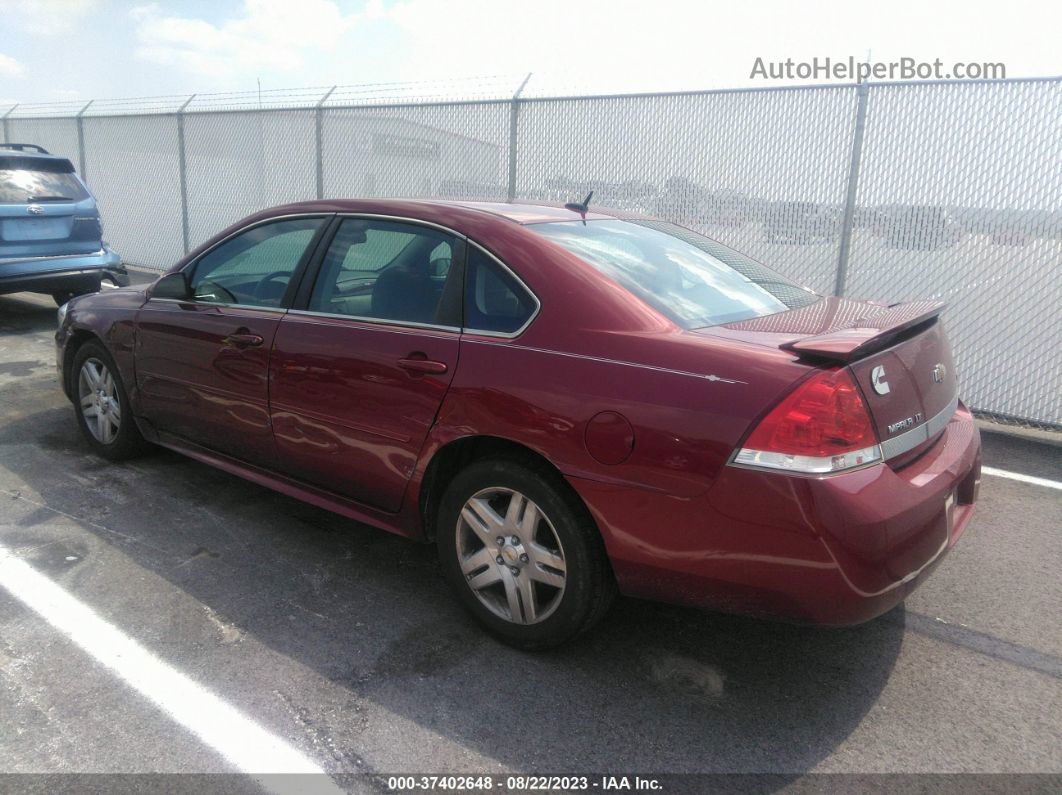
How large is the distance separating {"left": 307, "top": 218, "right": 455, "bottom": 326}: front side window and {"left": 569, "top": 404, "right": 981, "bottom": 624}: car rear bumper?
107 cm

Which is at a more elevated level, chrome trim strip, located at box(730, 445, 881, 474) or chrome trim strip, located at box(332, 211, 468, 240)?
chrome trim strip, located at box(332, 211, 468, 240)

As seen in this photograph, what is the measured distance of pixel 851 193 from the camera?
661 cm

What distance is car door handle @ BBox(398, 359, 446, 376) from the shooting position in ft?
9.97

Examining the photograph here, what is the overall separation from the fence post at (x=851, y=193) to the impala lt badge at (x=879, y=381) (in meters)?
4.43

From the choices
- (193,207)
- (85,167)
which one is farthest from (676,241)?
(85,167)

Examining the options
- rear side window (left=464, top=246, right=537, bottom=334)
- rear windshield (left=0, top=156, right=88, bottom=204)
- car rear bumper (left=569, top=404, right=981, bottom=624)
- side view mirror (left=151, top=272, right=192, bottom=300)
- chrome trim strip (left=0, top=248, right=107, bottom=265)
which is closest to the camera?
car rear bumper (left=569, top=404, right=981, bottom=624)

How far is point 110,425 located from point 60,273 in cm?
466

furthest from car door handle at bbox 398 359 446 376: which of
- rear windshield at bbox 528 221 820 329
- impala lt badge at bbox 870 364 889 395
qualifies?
impala lt badge at bbox 870 364 889 395

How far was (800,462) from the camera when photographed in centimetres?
234

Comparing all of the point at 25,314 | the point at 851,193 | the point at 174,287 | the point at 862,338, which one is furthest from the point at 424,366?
the point at 25,314

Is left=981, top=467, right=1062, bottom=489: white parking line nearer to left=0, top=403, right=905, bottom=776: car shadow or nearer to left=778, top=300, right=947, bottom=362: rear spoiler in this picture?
left=0, top=403, right=905, bottom=776: car shadow

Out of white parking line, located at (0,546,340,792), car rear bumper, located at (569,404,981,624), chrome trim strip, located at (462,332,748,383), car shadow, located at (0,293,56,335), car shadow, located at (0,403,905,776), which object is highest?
chrome trim strip, located at (462,332,748,383)

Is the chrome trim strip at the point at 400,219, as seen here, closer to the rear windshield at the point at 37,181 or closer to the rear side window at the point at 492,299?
the rear side window at the point at 492,299

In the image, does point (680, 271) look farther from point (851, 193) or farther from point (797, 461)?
point (851, 193)
